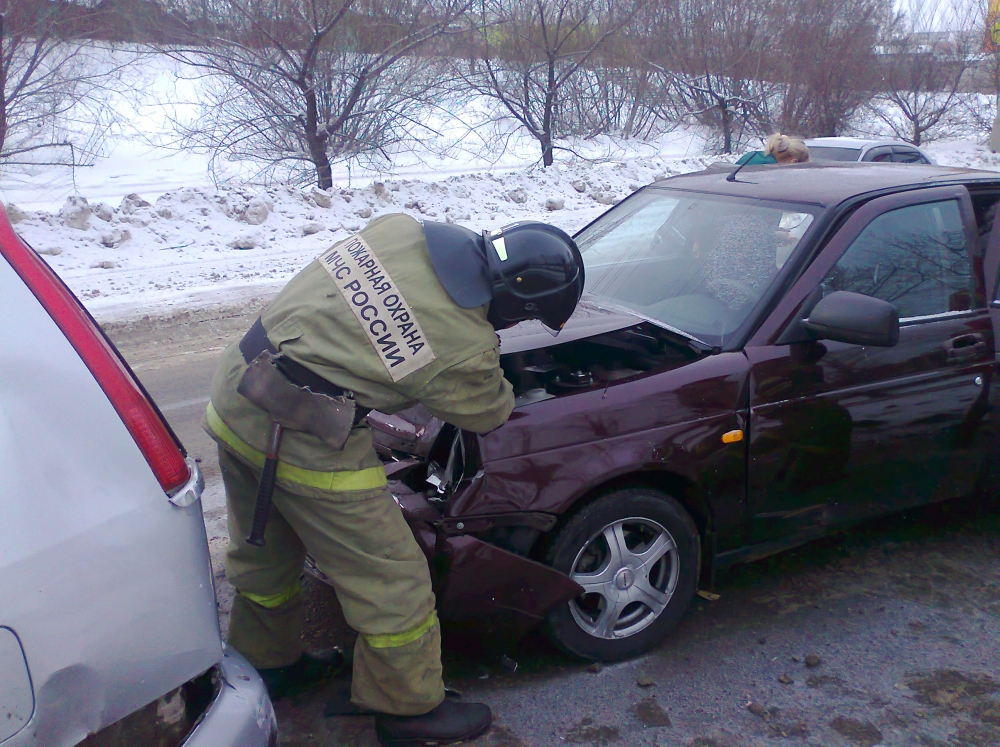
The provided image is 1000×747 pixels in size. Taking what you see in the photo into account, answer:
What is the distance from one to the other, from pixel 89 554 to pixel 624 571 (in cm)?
171

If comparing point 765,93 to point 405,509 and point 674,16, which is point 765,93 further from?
point 405,509

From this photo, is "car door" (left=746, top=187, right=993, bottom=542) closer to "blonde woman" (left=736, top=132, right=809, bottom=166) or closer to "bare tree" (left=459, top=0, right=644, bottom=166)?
"blonde woman" (left=736, top=132, right=809, bottom=166)

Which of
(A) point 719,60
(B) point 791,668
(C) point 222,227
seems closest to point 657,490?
(B) point 791,668

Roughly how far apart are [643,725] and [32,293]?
203 centimetres

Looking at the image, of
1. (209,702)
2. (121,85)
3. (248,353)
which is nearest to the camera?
(209,702)

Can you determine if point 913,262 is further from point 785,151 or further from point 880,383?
point 785,151

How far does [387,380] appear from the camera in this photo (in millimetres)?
2178

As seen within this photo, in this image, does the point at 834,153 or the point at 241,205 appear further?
the point at 834,153

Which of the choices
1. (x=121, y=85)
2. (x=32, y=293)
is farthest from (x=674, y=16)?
(x=32, y=293)

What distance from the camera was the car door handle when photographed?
325 centimetres

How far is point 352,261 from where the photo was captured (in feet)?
7.48

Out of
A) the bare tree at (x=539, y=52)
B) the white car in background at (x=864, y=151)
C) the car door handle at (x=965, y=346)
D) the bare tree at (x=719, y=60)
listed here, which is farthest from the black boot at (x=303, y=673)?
the bare tree at (x=719, y=60)

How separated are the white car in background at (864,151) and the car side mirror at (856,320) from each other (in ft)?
28.9

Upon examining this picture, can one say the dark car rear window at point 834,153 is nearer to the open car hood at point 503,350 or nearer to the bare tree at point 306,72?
the bare tree at point 306,72
